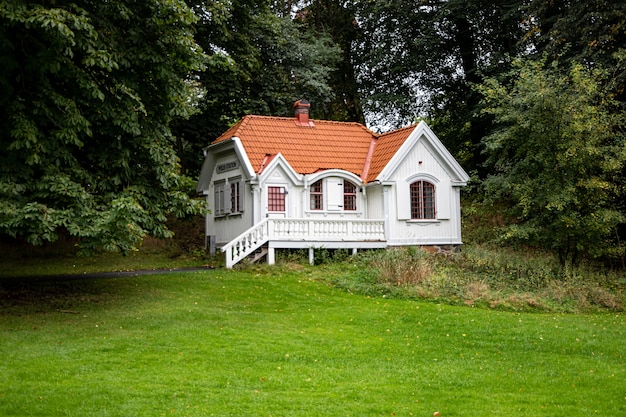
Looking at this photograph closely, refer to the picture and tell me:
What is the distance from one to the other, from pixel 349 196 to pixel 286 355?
49.3 feet

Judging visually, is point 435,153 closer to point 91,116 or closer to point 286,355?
point 91,116

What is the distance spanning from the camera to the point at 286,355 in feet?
42.0

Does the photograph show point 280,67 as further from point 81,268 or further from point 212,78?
point 81,268

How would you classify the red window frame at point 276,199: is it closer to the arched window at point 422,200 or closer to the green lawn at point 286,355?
the arched window at point 422,200

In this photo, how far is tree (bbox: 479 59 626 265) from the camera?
22172 millimetres

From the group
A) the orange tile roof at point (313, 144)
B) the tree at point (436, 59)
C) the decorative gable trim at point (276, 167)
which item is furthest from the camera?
the tree at point (436, 59)

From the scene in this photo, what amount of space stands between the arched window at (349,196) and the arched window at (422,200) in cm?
221

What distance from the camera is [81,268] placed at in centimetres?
2512

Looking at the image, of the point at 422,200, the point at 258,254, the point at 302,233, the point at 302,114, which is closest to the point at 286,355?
→ the point at 258,254

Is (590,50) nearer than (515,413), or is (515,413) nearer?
(515,413)

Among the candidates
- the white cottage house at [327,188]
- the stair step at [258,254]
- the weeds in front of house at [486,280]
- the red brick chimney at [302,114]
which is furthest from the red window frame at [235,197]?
the weeds in front of house at [486,280]

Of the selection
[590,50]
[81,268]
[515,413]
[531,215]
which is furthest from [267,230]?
[515,413]

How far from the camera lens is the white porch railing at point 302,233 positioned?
2380 centimetres

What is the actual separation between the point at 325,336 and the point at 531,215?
12.0 m
